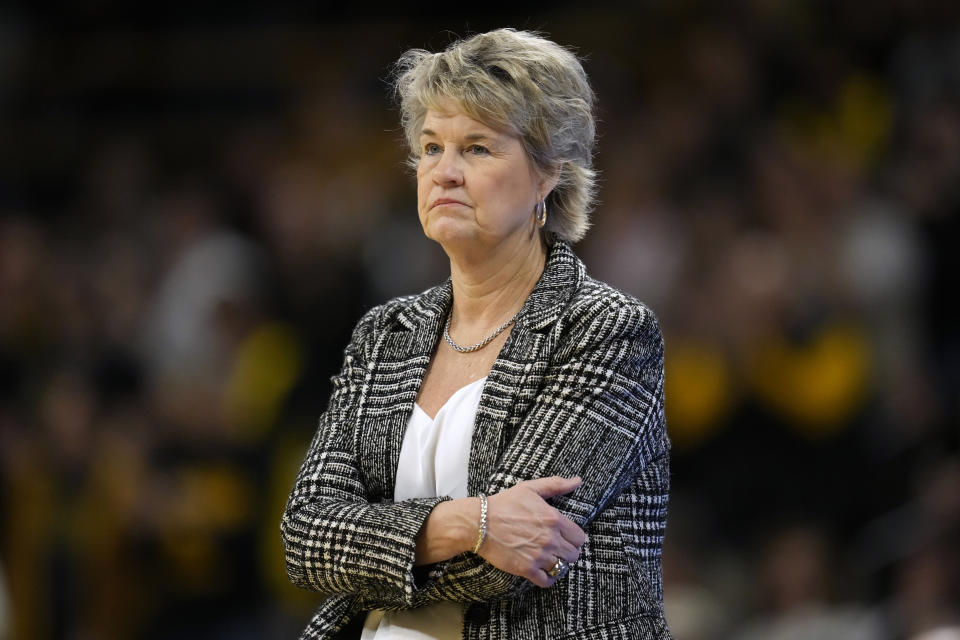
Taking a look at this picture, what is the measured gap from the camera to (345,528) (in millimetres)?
2027

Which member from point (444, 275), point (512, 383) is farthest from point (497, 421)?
point (444, 275)

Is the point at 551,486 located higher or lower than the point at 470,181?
lower

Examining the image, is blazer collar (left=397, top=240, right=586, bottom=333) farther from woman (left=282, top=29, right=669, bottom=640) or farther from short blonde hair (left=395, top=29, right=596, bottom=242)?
short blonde hair (left=395, top=29, right=596, bottom=242)

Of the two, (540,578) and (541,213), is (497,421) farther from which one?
(541,213)

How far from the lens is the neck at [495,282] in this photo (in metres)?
2.23

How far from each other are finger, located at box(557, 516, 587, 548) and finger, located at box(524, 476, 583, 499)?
4 centimetres

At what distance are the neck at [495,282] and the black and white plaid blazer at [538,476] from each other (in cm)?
4

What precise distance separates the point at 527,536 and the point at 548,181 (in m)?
0.64

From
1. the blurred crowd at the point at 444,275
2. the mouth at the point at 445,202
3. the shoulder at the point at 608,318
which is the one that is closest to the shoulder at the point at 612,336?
the shoulder at the point at 608,318

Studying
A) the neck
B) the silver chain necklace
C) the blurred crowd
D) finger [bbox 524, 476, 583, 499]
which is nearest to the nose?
the neck

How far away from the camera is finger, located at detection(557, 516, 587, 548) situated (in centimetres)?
193
